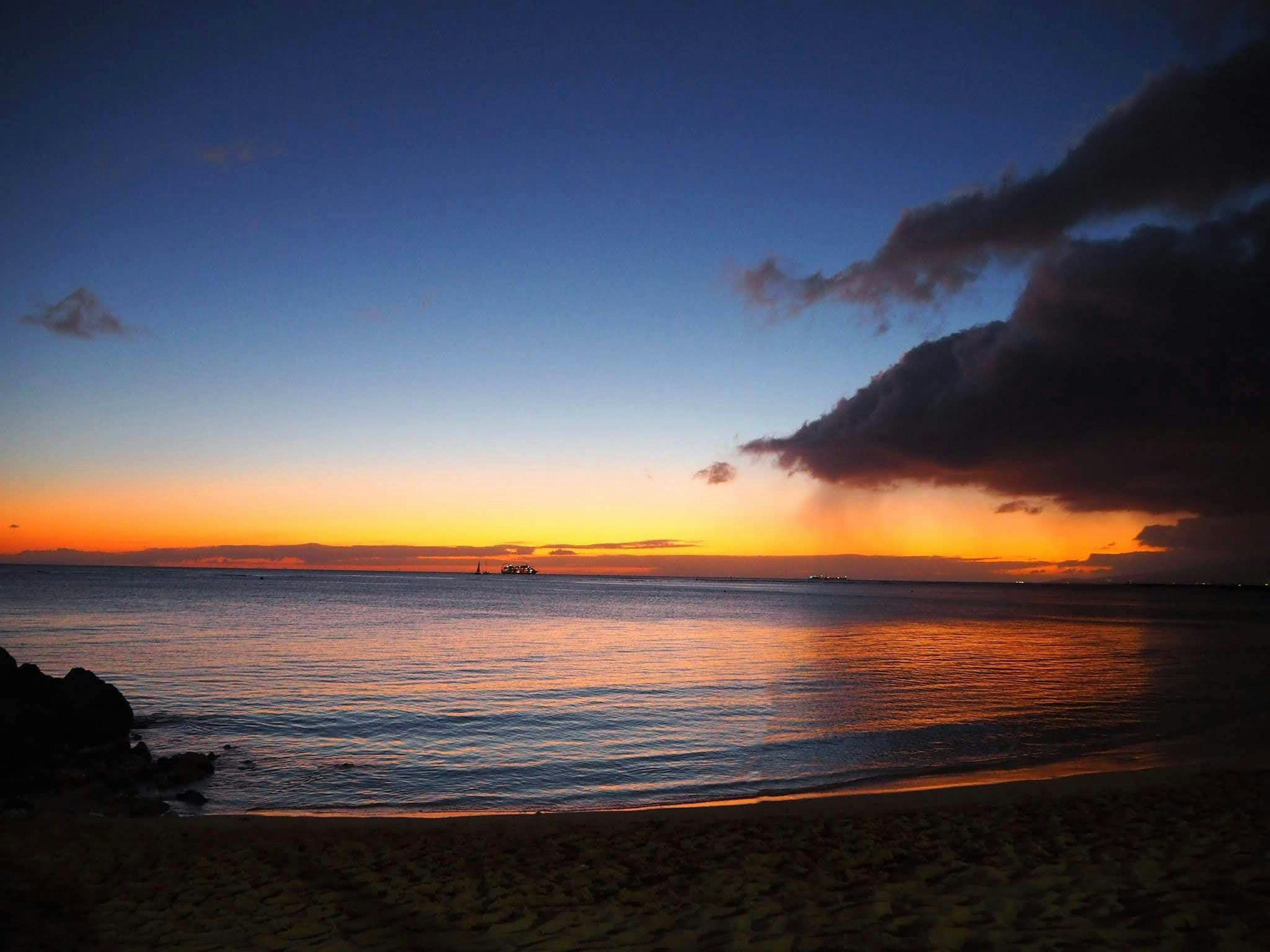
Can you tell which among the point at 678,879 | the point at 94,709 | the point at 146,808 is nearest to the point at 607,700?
the point at 94,709

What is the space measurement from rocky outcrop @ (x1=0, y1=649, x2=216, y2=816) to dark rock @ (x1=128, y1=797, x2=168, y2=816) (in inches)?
1.0

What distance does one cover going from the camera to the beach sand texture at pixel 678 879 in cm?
852

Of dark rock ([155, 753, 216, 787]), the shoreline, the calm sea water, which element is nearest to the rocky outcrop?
dark rock ([155, 753, 216, 787])

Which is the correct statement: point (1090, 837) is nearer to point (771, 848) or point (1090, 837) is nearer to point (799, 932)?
point (771, 848)

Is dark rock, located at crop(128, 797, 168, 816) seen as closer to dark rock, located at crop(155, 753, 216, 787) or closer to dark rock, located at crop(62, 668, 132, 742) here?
dark rock, located at crop(155, 753, 216, 787)

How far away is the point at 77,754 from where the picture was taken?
70.1 ft

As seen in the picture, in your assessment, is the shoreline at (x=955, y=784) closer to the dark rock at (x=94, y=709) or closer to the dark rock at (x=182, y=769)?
the dark rock at (x=182, y=769)

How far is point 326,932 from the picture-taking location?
907cm

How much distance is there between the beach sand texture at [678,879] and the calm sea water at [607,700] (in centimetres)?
447

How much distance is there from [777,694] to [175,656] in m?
34.3

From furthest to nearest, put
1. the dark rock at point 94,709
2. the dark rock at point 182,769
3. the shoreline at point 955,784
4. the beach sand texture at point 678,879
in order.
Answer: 1. the dark rock at point 94,709
2. the dark rock at point 182,769
3. the shoreline at point 955,784
4. the beach sand texture at point 678,879

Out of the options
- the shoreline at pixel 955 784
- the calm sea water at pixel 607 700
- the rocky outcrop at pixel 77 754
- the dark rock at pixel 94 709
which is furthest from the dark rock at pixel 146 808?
the dark rock at pixel 94 709

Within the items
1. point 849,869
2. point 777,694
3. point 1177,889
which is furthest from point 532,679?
point 1177,889

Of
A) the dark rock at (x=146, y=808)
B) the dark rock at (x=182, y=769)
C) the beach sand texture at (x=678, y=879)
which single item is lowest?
the dark rock at (x=182, y=769)
